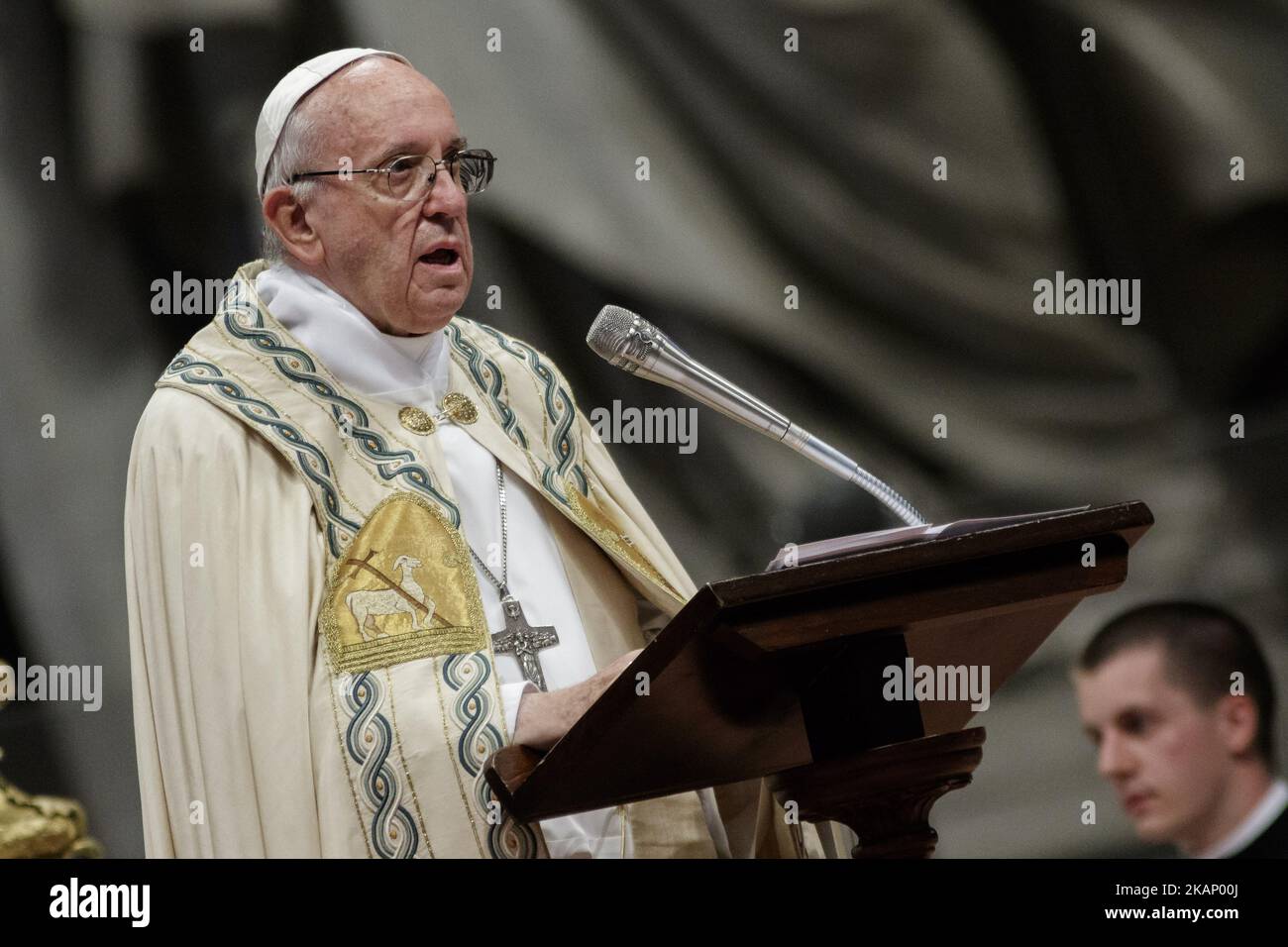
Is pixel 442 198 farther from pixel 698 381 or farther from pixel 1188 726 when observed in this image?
pixel 1188 726

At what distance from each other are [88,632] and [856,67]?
8.04ft

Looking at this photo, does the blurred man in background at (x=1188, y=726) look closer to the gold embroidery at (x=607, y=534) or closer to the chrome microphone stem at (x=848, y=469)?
the gold embroidery at (x=607, y=534)

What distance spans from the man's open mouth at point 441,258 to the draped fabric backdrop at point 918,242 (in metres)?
1.74

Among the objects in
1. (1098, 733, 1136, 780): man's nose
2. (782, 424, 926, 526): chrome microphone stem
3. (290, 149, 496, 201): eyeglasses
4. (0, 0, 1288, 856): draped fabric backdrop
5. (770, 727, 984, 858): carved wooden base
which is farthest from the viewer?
(0, 0, 1288, 856): draped fabric backdrop

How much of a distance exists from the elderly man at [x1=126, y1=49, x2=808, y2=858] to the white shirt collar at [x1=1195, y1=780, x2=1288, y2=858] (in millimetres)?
1743

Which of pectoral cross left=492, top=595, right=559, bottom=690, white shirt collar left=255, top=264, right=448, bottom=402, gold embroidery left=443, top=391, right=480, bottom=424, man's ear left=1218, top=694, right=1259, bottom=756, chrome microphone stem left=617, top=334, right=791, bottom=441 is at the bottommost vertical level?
man's ear left=1218, top=694, right=1259, bottom=756

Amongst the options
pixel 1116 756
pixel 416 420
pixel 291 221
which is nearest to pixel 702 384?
pixel 416 420

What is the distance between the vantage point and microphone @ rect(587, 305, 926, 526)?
2.50m

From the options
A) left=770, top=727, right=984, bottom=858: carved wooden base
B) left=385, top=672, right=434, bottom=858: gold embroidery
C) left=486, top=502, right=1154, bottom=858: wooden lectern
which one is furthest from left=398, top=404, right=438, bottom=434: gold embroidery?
left=770, top=727, right=984, bottom=858: carved wooden base

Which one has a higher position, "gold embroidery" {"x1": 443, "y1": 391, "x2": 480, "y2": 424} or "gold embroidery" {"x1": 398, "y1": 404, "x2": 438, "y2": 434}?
"gold embroidery" {"x1": 443, "y1": 391, "x2": 480, "y2": 424}

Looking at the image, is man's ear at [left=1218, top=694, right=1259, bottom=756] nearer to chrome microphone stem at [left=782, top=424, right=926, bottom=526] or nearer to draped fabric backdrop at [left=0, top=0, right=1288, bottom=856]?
draped fabric backdrop at [left=0, top=0, right=1288, bottom=856]

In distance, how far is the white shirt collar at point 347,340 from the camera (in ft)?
9.89

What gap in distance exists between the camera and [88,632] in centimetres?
436

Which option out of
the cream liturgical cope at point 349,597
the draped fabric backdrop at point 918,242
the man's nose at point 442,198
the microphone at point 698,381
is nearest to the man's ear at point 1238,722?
the draped fabric backdrop at point 918,242
